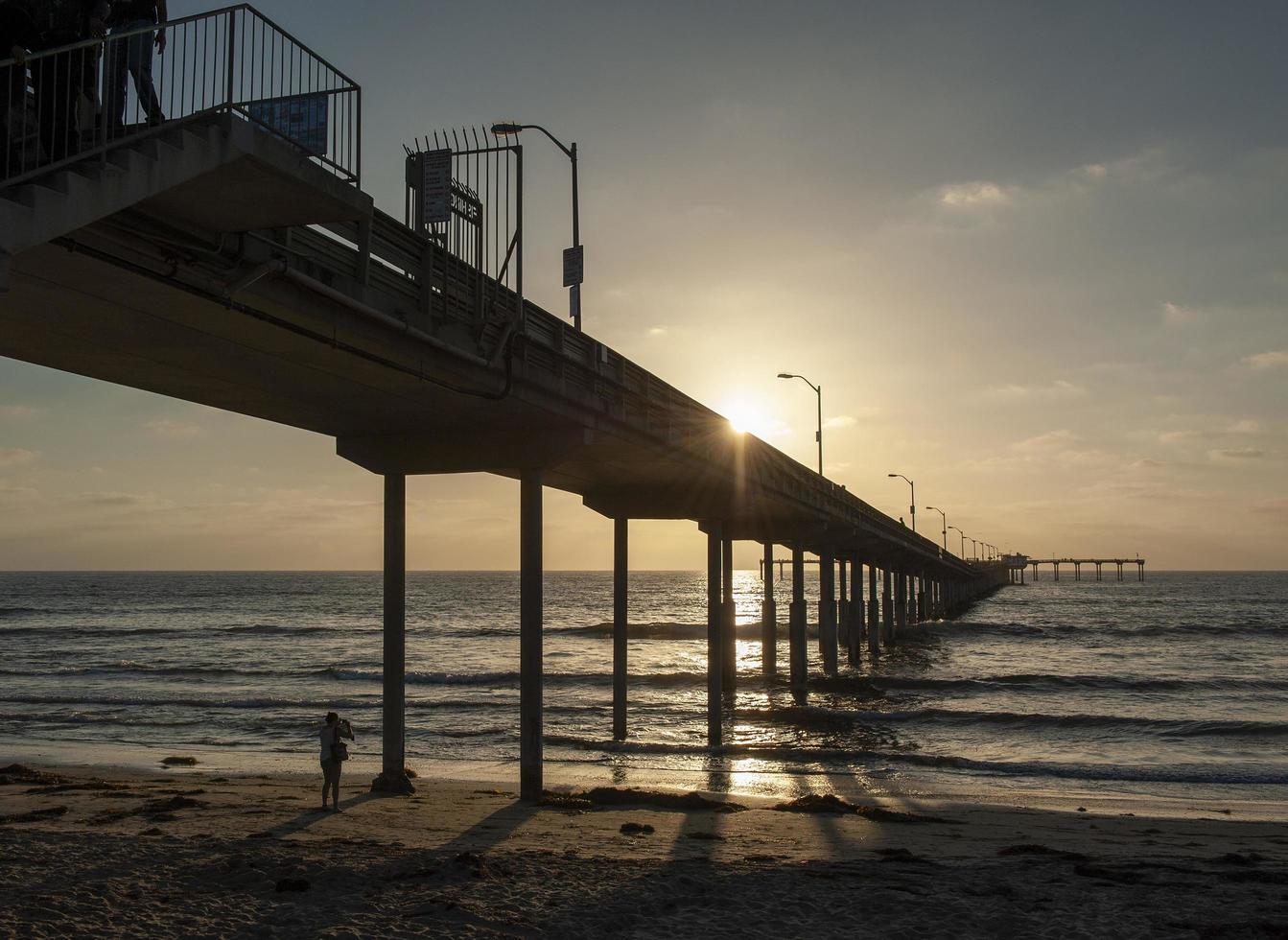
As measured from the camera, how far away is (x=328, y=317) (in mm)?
12422

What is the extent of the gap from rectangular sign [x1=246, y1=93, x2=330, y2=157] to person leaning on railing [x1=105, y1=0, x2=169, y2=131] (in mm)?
962

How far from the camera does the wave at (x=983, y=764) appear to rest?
27.2 metres

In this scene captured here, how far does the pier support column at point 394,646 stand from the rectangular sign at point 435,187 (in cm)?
724

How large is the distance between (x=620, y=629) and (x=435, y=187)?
1635cm

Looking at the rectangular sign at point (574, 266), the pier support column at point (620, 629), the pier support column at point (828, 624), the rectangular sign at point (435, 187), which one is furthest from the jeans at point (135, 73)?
the pier support column at point (828, 624)

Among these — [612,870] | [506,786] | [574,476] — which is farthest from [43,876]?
[574,476]

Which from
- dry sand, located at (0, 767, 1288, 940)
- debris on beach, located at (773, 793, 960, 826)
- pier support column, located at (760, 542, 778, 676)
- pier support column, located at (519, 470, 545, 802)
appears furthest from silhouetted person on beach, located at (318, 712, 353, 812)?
pier support column, located at (760, 542, 778, 676)

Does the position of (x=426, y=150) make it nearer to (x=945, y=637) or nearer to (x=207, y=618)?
(x=945, y=637)

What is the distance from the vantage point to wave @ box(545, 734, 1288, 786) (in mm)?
27250

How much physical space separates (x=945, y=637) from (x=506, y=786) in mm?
64700

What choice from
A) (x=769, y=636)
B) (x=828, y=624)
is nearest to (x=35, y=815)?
(x=769, y=636)

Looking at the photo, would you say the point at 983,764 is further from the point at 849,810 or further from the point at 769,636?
the point at 769,636

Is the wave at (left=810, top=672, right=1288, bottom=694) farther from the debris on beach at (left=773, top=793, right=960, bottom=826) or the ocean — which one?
the debris on beach at (left=773, top=793, right=960, bottom=826)

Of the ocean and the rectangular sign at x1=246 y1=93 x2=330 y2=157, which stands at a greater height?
the rectangular sign at x1=246 y1=93 x2=330 y2=157
